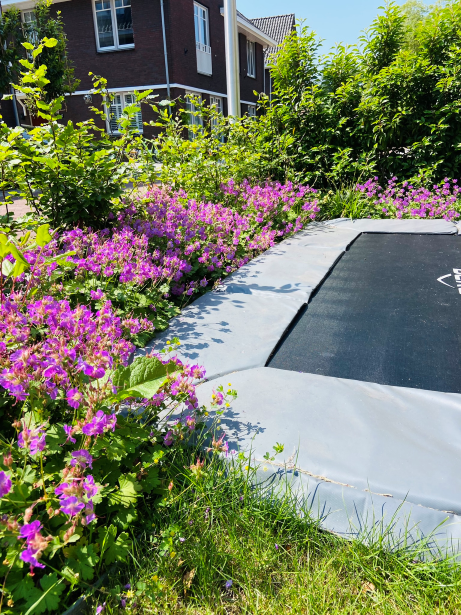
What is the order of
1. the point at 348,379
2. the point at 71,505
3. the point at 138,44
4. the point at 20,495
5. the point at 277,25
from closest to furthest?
the point at 71,505 < the point at 20,495 < the point at 348,379 < the point at 138,44 < the point at 277,25

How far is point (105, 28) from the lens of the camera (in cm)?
1488

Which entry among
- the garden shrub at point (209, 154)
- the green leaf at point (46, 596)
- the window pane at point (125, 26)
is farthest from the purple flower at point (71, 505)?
the window pane at point (125, 26)

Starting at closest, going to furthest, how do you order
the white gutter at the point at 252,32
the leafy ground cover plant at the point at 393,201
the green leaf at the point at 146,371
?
the green leaf at the point at 146,371 → the leafy ground cover plant at the point at 393,201 → the white gutter at the point at 252,32

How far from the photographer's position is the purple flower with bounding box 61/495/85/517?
3.10 feet

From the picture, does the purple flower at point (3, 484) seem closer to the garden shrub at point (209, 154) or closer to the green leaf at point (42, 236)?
the green leaf at point (42, 236)

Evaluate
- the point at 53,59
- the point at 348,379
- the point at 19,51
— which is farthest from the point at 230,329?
the point at 19,51

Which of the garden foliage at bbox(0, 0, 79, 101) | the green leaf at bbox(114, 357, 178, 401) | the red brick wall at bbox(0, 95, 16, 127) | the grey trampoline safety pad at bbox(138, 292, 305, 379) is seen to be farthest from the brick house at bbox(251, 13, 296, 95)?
the green leaf at bbox(114, 357, 178, 401)

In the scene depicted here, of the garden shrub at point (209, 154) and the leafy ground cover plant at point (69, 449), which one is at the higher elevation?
the garden shrub at point (209, 154)

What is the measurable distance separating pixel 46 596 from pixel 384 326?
2186 mm

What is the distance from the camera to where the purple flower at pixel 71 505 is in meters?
0.94

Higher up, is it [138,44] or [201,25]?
[201,25]

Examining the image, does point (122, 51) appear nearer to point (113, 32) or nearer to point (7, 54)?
point (113, 32)

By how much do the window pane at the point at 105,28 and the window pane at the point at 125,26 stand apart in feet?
0.98

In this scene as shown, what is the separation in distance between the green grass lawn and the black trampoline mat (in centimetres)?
93
